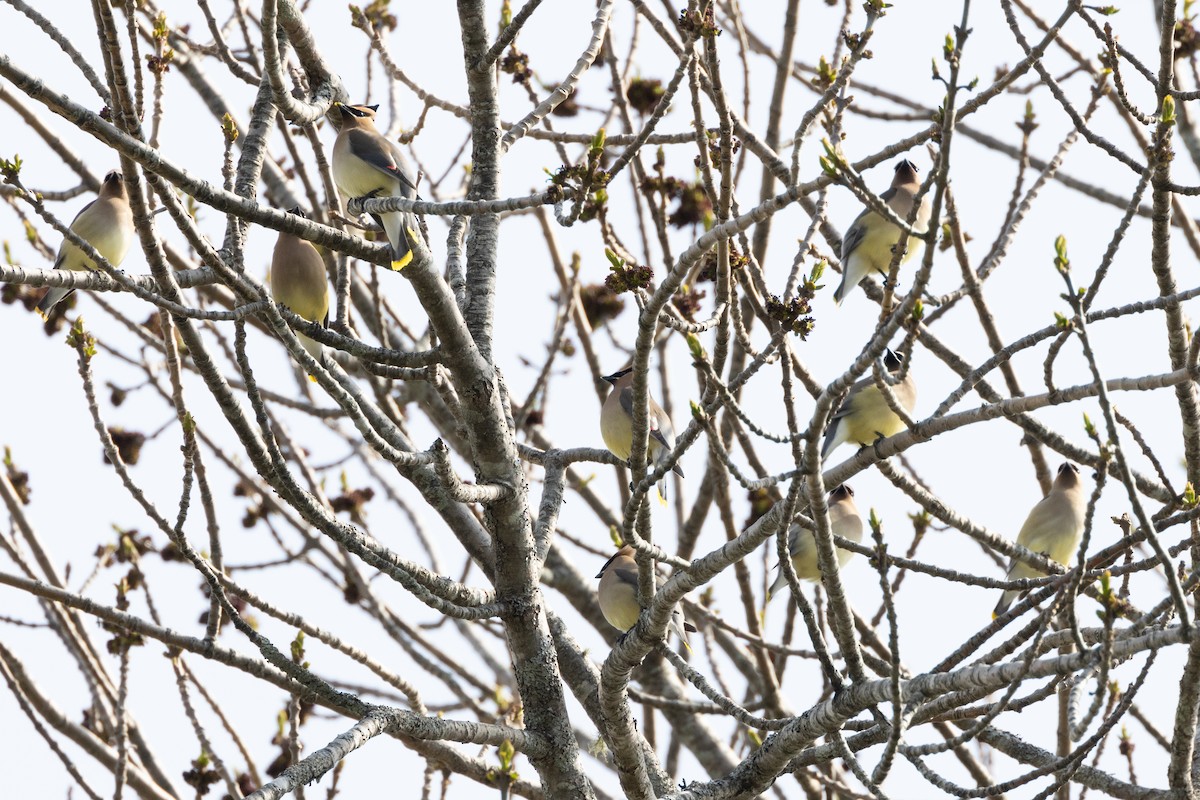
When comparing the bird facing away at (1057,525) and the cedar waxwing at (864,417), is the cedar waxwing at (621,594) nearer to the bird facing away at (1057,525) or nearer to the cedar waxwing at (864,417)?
the cedar waxwing at (864,417)

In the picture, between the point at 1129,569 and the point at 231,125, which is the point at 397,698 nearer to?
the point at 231,125

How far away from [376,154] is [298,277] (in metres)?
0.71

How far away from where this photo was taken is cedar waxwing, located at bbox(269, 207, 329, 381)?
213 inches

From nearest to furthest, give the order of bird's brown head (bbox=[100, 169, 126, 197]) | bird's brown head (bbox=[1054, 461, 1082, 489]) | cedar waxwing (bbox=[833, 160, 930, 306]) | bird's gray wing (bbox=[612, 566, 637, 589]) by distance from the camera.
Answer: cedar waxwing (bbox=[833, 160, 930, 306]) < bird's brown head (bbox=[1054, 461, 1082, 489]) < bird's gray wing (bbox=[612, 566, 637, 589]) < bird's brown head (bbox=[100, 169, 126, 197])

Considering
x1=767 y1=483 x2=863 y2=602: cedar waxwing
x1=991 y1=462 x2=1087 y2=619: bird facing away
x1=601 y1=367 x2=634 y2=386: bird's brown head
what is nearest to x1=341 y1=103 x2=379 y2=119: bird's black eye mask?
x1=601 y1=367 x2=634 y2=386: bird's brown head

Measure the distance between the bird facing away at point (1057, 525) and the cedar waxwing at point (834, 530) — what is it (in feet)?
2.98

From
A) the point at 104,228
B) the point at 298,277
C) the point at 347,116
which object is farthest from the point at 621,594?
the point at 104,228

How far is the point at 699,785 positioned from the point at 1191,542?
147 cm

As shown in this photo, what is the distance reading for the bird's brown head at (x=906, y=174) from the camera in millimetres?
6246

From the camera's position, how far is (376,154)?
5027 millimetres

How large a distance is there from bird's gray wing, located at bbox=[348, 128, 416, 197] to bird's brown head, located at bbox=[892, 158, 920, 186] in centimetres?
248

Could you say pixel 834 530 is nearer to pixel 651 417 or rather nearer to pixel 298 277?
pixel 651 417

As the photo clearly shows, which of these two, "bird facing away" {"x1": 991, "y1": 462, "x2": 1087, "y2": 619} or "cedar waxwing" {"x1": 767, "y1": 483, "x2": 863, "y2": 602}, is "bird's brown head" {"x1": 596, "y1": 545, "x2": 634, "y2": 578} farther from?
"bird facing away" {"x1": 991, "y1": 462, "x2": 1087, "y2": 619}

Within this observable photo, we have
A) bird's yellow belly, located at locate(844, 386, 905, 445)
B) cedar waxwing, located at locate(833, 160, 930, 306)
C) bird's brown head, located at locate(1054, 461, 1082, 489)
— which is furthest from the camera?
bird's brown head, located at locate(1054, 461, 1082, 489)
